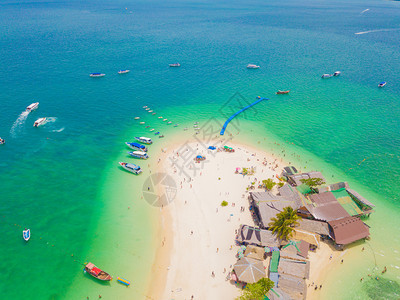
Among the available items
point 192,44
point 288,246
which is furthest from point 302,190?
point 192,44

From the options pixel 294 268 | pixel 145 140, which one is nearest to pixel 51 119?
pixel 145 140

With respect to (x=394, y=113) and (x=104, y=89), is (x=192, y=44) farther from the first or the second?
(x=394, y=113)

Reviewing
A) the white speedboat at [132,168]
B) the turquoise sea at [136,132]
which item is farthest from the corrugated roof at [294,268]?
the white speedboat at [132,168]

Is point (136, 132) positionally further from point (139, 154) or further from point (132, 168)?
point (132, 168)

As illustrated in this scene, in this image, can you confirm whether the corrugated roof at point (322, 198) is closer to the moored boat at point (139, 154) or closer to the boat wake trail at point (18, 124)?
the moored boat at point (139, 154)

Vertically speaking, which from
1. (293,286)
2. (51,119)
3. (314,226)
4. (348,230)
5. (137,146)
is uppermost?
(51,119)

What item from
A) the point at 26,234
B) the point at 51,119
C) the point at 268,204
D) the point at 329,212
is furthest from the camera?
the point at 51,119
